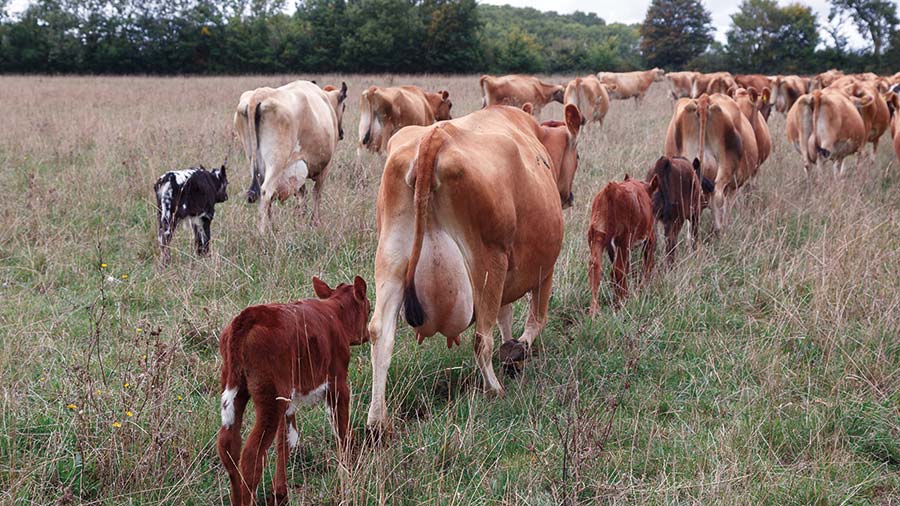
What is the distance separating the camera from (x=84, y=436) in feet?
10.3

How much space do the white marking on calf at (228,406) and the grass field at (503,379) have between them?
1.31 ft

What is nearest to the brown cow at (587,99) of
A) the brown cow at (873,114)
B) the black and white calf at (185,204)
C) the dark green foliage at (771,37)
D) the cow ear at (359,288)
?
the brown cow at (873,114)

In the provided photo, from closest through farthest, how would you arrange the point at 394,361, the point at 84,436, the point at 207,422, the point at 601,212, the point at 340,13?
the point at 84,436 < the point at 207,422 < the point at 394,361 < the point at 601,212 < the point at 340,13

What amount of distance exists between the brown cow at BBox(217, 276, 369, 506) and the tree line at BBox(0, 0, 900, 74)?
39.9 meters

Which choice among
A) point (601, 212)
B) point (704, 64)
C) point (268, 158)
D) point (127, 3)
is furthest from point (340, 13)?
→ point (601, 212)

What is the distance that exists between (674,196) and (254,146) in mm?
4300

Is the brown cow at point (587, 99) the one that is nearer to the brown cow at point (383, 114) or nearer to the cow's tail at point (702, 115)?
the brown cow at point (383, 114)

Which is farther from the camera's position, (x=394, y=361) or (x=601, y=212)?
(x=601, y=212)

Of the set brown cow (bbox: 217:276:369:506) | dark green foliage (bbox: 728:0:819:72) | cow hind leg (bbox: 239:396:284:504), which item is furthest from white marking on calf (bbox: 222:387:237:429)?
dark green foliage (bbox: 728:0:819:72)

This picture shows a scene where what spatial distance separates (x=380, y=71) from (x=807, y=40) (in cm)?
3508

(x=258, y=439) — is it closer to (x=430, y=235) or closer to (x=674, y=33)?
(x=430, y=235)

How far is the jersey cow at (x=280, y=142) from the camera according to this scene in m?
7.49

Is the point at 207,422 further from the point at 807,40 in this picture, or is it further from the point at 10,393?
the point at 807,40

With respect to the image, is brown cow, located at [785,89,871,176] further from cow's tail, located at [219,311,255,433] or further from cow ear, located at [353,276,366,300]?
cow's tail, located at [219,311,255,433]
